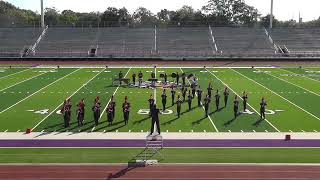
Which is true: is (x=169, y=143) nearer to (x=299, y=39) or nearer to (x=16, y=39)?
(x=16, y=39)

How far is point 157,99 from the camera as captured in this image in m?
24.9

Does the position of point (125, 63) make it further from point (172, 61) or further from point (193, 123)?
point (193, 123)

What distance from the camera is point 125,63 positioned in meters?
49.3

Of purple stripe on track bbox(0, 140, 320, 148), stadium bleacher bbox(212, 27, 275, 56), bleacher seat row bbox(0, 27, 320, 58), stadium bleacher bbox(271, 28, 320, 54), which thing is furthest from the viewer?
stadium bleacher bbox(271, 28, 320, 54)

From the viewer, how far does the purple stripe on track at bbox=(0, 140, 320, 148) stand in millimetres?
15477

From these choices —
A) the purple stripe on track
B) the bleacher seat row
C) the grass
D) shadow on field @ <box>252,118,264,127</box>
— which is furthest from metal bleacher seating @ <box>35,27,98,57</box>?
the grass

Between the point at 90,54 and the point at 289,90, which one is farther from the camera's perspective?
the point at 90,54

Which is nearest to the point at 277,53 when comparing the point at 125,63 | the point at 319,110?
the point at 125,63

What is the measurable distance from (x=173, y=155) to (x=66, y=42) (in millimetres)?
47520

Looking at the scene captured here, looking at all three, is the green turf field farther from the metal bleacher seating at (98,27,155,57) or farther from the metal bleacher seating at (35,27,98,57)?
the metal bleacher seating at (98,27,155,57)

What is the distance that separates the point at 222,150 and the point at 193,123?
14.0ft

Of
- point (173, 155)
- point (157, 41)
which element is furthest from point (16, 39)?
point (173, 155)

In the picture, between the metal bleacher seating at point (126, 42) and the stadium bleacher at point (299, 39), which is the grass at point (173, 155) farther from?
the stadium bleacher at point (299, 39)

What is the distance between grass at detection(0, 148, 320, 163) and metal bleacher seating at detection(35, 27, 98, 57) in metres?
40.5
